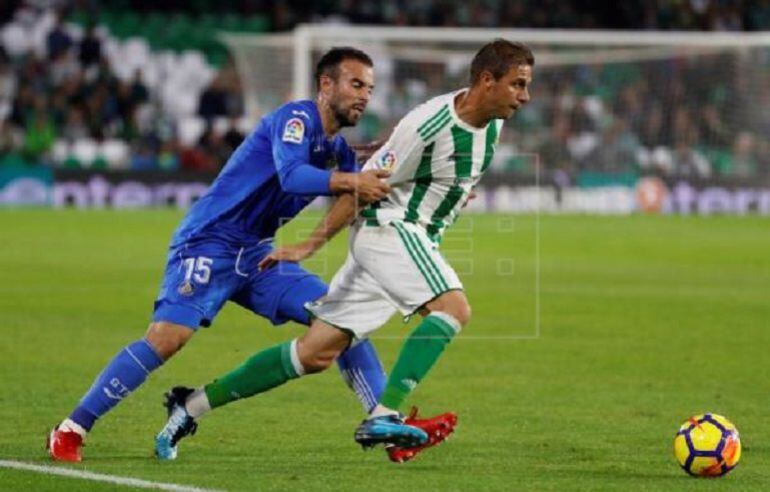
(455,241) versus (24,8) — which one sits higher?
(24,8)

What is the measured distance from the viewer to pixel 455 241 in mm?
20094

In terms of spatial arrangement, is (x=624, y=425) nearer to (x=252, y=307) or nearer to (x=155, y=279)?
(x=252, y=307)

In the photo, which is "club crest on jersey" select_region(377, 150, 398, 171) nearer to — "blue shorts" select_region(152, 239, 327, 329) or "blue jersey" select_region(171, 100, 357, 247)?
"blue jersey" select_region(171, 100, 357, 247)

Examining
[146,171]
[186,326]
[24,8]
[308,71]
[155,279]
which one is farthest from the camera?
[24,8]

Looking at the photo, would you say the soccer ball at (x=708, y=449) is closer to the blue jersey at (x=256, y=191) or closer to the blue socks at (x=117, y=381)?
the blue jersey at (x=256, y=191)

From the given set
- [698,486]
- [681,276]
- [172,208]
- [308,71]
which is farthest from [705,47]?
[698,486]

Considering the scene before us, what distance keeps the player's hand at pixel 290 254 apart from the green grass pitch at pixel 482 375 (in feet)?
3.05

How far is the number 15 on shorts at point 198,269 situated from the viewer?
326 inches

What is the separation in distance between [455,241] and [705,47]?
42.5 ft

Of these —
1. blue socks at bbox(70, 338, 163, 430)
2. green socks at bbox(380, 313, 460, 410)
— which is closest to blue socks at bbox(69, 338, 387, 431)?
blue socks at bbox(70, 338, 163, 430)

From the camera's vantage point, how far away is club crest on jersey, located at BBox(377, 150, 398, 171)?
26.2 feet

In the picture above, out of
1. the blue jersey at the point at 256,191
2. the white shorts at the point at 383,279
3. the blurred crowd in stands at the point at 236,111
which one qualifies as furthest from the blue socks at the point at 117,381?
the blurred crowd in stands at the point at 236,111

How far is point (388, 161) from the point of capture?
7.98 meters

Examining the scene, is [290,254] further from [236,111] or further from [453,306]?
[236,111]
